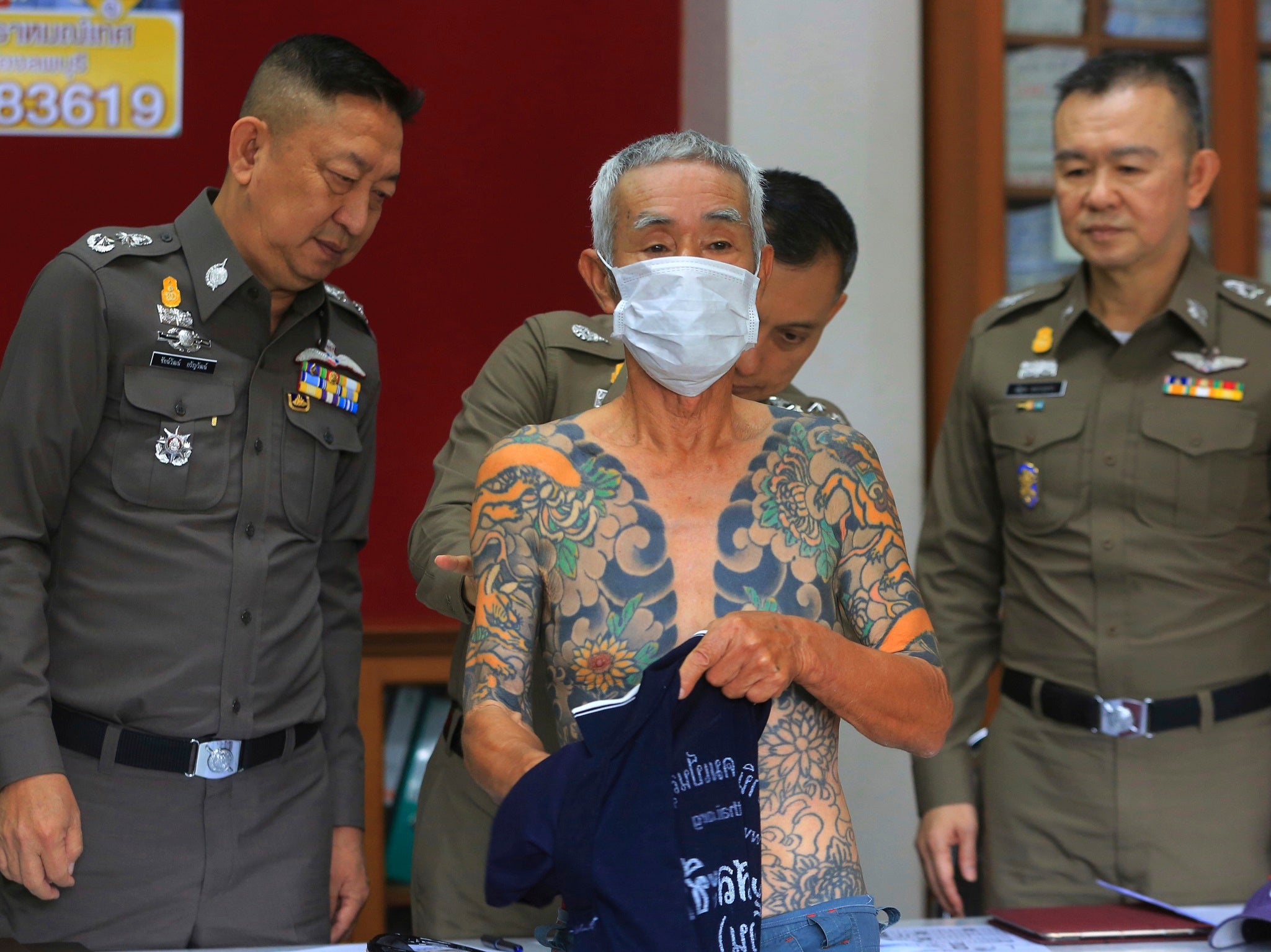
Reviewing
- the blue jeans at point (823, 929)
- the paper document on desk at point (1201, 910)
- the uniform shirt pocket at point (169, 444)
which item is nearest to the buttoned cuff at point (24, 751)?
the uniform shirt pocket at point (169, 444)

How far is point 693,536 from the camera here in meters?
1.67

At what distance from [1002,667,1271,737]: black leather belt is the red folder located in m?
0.61

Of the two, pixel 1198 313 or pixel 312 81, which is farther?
pixel 1198 313

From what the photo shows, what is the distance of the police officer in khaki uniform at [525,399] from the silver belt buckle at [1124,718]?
91 centimetres

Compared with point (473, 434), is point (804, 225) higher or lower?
higher

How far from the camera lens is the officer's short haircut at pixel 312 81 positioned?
2.29m

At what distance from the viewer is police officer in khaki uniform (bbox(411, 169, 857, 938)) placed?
2238 millimetres

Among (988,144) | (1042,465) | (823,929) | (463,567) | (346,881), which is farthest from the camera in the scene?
(988,144)

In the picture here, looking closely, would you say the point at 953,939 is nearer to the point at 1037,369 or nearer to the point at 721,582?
the point at 721,582

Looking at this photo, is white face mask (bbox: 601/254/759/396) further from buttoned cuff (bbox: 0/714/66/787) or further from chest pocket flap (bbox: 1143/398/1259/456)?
chest pocket flap (bbox: 1143/398/1259/456)

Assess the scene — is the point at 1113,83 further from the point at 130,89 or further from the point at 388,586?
the point at 130,89

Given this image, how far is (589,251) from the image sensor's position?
1.75 meters

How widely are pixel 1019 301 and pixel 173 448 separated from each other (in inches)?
71.7

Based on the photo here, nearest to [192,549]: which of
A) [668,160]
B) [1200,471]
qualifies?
[668,160]
